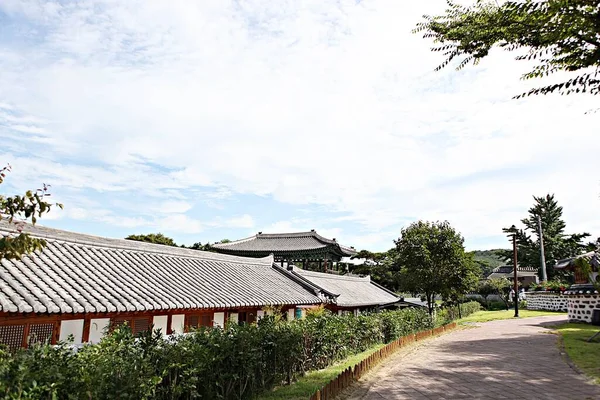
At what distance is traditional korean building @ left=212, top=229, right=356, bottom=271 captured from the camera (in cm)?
3472

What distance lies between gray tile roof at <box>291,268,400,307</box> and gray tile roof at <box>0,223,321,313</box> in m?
5.15

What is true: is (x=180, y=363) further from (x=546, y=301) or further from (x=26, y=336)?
(x=546, y=301)

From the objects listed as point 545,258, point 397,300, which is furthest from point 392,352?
point 545,258

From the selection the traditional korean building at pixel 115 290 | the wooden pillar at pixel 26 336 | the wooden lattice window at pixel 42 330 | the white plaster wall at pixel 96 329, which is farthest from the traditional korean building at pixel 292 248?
the wooden pillar at pixel 26 336

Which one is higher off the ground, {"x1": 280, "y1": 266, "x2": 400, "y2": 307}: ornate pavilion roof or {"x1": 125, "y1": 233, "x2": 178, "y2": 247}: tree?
{"x1": 125, "y1": 233, "x2": 178, "y2": 247}: tree

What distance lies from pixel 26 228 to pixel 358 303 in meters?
18.5

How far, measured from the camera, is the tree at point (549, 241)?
5366 cm

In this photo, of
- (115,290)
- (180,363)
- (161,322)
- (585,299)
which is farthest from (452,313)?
(180,363)

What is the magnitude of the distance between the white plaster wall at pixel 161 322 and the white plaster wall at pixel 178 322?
0.22 meters

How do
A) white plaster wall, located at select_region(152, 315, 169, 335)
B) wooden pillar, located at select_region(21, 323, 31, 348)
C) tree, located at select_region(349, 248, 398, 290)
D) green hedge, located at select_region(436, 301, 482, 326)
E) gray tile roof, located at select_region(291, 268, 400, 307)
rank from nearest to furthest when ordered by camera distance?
wooden pillar, located at select_region(21, 323, 31, 348)
white plaster wall, located at select_region(152, 315, 169, 335)
gray tile roof, located at select_region(291, 268, 400, 307)
green hedge, located at select_region(436, 301, 482, 326)
tree, located at select_region(349, 248, 398, 290)

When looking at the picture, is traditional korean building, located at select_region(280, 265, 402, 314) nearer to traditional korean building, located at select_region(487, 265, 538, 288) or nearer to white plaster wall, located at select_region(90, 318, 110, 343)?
white plaster wall, located at select_region(90, 318, 110, 343)

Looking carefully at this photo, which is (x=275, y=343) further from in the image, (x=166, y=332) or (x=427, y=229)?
(x=427, y=229)

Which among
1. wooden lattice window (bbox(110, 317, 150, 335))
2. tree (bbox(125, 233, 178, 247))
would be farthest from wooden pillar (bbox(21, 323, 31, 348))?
tree (bbox(125, 233, 178, 247))

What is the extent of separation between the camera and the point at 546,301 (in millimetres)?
37031
